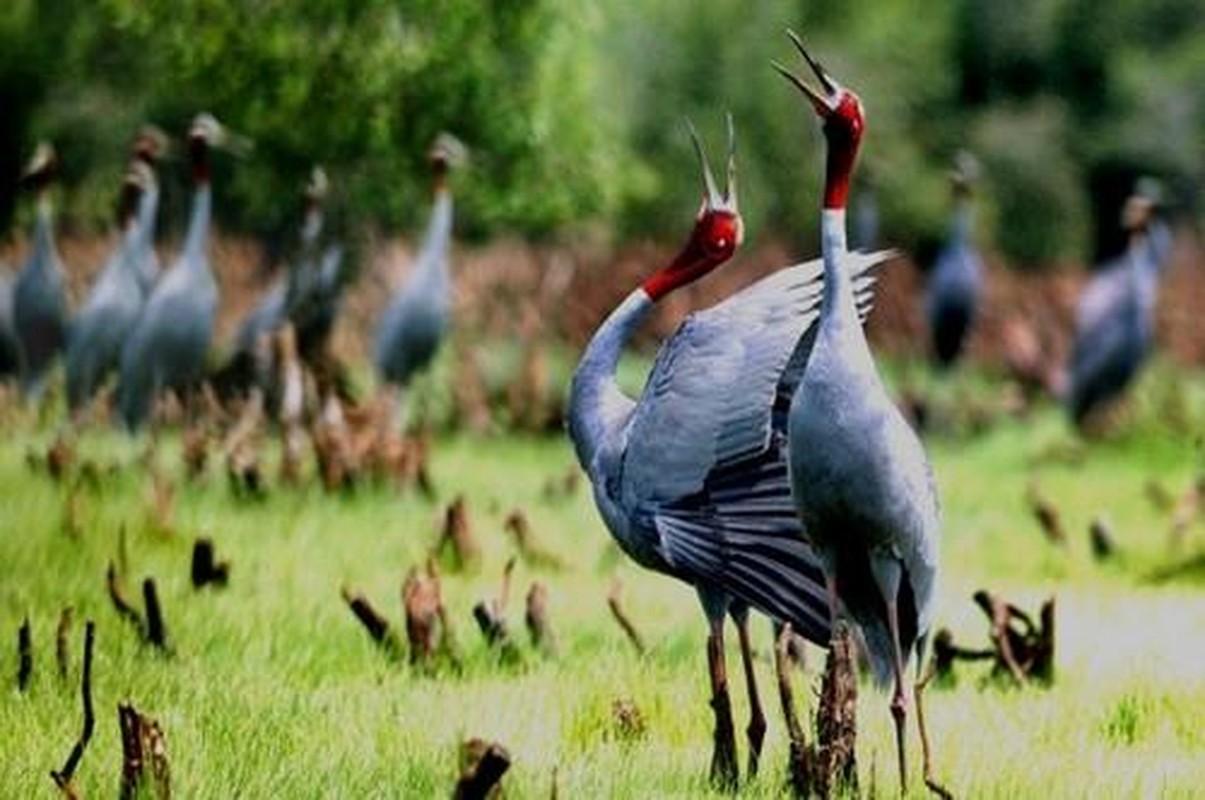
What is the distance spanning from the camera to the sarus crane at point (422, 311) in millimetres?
11617

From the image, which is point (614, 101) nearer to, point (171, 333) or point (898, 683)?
point (171, 333)

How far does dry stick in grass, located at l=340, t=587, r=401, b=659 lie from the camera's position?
21.1 feet

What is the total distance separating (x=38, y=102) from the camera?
19.3 metres

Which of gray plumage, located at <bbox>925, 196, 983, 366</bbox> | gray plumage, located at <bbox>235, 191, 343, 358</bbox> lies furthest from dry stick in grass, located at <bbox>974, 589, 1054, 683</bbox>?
gray plumage, located at <bbox>925, 196, 983, 366</bbox>

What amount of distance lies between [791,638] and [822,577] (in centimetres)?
144

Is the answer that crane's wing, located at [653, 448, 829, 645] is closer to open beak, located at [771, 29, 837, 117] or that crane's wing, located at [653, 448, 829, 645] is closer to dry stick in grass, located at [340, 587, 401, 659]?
open beak, located at [771, 29, 837, 117]

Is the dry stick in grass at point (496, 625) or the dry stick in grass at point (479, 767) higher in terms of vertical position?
the dry stick in grass at point (479, 767)

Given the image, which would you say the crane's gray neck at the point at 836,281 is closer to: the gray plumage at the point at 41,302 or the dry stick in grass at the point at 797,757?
the dry stick in grass at the point at 797,757

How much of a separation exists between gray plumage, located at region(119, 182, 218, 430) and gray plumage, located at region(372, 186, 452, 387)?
136cm

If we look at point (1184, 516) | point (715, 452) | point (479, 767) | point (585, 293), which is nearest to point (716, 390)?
point (715, 452)

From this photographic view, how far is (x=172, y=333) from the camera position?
10.4 meters

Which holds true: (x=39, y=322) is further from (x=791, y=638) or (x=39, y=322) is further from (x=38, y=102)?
(x=38, y=102)

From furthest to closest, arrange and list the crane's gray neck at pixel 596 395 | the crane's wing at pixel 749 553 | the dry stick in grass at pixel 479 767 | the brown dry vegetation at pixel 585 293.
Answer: the brown dry vegetation at pixel 585 293 < the crane's gray neck at pixel 596 395 < the crane's wing at pixel 749 553 < the dry stick in grass at pixel 479 767

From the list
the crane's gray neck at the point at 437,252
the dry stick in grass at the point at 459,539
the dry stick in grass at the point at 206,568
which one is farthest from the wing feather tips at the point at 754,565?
the crane's gray neck at the point at 437,252
